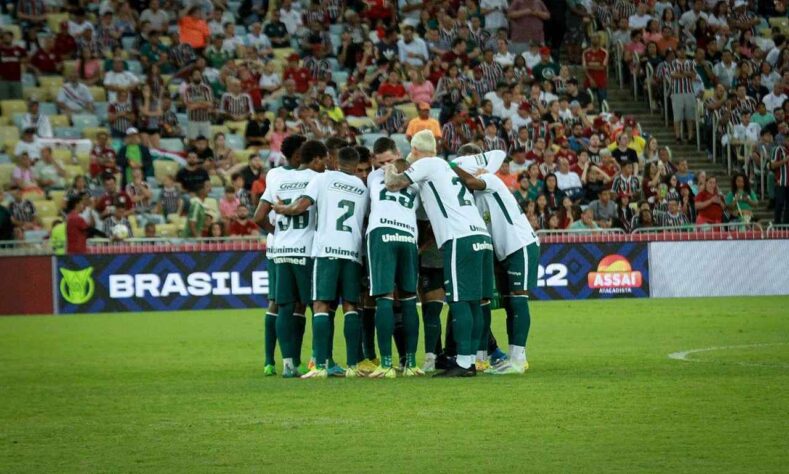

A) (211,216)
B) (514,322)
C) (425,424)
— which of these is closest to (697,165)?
(211,216)

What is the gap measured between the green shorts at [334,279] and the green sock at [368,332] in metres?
0.66

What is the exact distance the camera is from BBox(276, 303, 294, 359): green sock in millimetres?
13359

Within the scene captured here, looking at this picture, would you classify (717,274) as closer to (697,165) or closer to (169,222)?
(697,165)

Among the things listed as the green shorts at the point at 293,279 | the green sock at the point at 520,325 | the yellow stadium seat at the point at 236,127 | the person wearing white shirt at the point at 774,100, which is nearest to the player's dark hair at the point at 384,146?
the green shorts at the point at 293,279

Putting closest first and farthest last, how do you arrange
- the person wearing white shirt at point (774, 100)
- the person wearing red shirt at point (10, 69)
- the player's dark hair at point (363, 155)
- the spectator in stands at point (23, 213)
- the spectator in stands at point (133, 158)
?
the player's dark hair at point (363, 155)
the spectator in stands at point (23, 213)
the spectator in stands at point (133, 158)
the person wearing red shirt at point (10, 69)
the person wearing white shirt at point (774, 100)

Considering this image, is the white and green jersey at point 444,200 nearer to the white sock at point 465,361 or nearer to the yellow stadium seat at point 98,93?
the white sock at point 465,361

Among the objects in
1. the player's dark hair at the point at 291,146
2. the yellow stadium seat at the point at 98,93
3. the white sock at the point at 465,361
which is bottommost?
the white sock at the point at 465,361

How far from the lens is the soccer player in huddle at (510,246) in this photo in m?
13.1

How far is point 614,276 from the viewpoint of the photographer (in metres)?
25.5

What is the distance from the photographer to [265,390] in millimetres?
12219

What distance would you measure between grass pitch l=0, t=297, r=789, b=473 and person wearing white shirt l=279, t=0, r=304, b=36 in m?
14.3

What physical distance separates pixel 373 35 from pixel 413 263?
1872cm

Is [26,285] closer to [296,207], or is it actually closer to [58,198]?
[58,198]

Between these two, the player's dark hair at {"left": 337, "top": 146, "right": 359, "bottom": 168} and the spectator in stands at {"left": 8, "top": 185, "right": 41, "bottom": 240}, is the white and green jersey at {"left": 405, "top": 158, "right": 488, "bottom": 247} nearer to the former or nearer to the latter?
the player's dark hair at {"left": 337, "top": 146, "right": 359, "bottom": 168}
